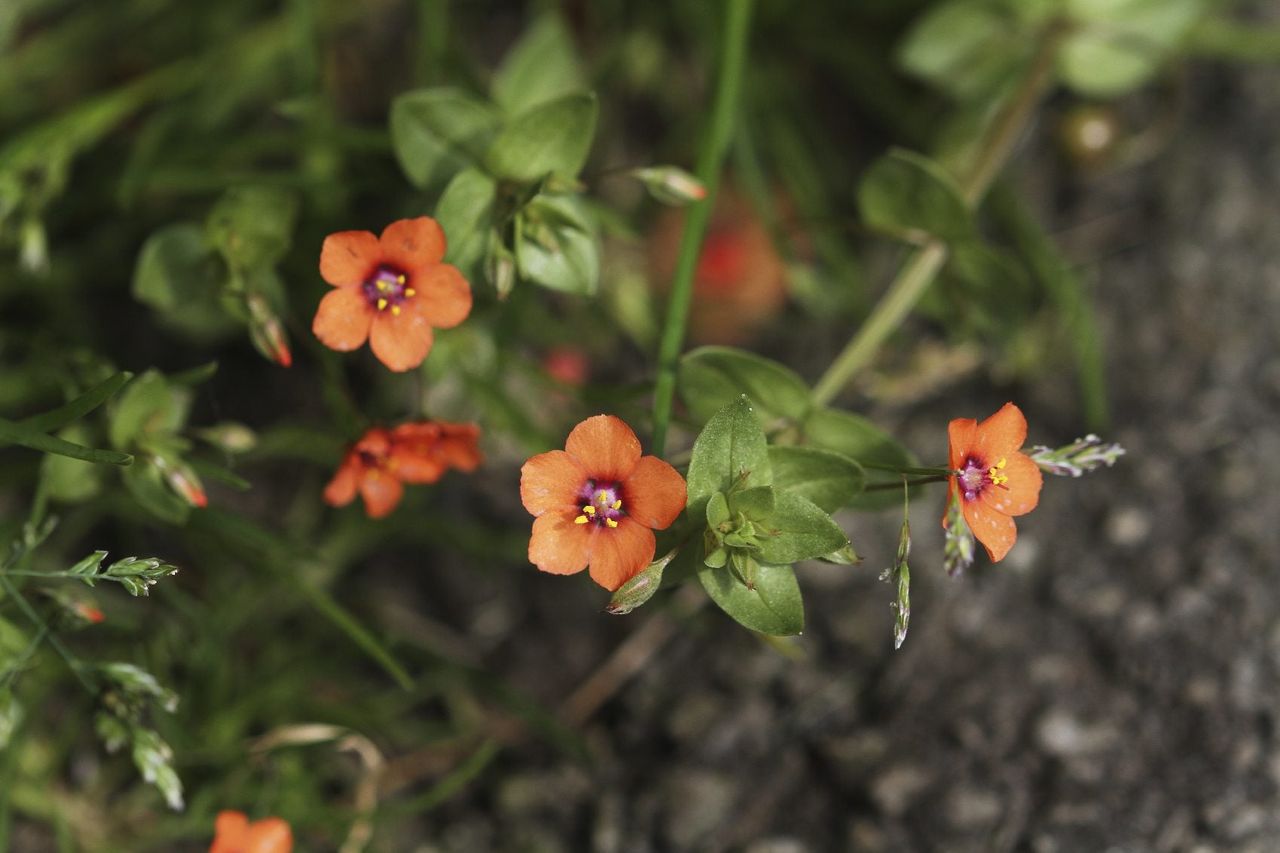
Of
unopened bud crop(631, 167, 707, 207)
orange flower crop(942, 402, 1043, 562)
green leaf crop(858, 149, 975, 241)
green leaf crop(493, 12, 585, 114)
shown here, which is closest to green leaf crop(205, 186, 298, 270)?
green leaf crop(493, 12, 585, 114)

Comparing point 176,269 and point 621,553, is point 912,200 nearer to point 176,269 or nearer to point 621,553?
point 621,553

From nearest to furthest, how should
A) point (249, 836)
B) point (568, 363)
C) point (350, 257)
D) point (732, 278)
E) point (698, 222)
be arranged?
point (350, 257)
point (249, 836)
point (698, 222)
point (568, 363)
point (732, 278)

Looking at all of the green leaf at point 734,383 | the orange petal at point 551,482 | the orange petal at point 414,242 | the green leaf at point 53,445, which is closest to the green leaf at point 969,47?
the green leaf at point 734,383

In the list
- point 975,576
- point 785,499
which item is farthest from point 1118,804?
point 785,499

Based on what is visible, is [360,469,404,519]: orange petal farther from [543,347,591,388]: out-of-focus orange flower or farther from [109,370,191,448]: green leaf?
[543,347,591,388]: out-of-focus orange flower

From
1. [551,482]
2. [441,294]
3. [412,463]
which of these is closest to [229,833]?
[412,463]

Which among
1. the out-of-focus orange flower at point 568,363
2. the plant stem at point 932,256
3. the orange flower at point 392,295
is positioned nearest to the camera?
the orange flower at point 392,295

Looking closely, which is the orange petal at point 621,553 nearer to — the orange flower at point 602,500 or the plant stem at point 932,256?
the orange flower at point 602,500
